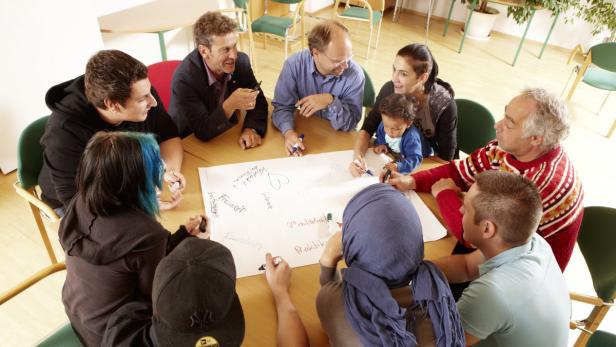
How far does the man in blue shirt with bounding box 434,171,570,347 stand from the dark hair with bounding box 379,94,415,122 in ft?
2.08

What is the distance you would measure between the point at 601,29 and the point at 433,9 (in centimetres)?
250

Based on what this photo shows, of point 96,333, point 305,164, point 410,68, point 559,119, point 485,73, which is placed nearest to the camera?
point 96,333

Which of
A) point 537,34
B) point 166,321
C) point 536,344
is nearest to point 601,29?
point 537,34

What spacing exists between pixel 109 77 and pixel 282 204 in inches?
32.3

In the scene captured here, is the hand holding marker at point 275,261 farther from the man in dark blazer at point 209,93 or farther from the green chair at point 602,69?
the green chair at point 602,69

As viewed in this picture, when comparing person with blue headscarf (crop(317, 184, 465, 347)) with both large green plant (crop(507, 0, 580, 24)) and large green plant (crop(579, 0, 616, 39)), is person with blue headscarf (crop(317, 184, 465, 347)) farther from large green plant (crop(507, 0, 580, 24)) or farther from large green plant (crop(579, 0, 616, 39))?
large green plant (crop(579, 0, 616, 39))

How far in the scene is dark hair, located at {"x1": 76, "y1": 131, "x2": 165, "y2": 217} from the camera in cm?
102

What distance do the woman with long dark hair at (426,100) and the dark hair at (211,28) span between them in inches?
34.4

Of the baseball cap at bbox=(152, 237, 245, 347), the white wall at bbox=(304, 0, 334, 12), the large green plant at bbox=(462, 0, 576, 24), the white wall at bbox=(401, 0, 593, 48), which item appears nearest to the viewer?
the baseball cap at bbox=(152, 237, 245, 347)

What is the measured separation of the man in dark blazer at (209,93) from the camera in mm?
1896

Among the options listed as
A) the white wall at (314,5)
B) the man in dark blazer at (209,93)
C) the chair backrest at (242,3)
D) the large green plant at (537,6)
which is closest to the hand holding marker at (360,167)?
Result: the man in dark blazer at (209,93)

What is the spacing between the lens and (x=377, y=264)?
944 millimetres

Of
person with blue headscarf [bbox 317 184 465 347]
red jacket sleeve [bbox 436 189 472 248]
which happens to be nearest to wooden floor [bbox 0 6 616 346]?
red jacket sleeve [bbox 436 189 472 248]

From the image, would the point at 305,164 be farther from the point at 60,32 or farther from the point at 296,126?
the point at 60,32
